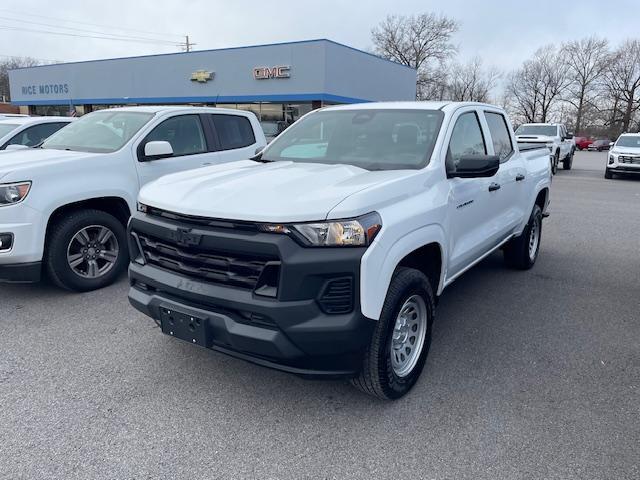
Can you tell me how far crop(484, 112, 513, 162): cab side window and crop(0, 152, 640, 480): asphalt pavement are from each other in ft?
5.01

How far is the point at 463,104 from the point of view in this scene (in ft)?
14.1

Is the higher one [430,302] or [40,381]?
[430,302]

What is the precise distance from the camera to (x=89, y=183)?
486 cm

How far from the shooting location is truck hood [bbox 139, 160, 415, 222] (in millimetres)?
2641

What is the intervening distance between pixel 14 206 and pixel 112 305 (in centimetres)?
119

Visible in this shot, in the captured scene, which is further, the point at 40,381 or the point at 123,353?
the point at 123,353

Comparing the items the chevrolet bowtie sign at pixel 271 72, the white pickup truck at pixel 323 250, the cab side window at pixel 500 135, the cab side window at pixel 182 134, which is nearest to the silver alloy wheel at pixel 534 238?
the cab side window at pixel 500 135

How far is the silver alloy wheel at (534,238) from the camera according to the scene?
603cm

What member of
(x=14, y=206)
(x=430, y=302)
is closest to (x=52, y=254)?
(x=14, y=206)

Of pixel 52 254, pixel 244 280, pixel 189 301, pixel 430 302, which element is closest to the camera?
pixel 244 280

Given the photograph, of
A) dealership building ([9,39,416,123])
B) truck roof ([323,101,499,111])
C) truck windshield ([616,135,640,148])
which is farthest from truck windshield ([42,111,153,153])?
dealership building ([9,39,416,123])

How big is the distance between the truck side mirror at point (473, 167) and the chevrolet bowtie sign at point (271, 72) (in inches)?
921

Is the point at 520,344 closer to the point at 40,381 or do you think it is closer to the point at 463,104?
the point at 463,104

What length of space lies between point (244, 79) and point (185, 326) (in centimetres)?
2649
